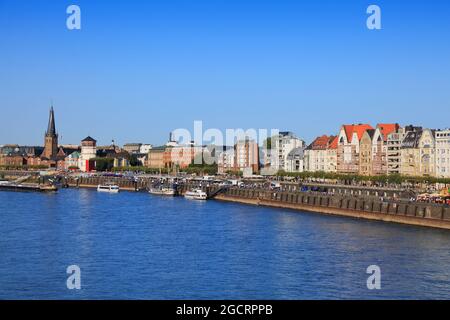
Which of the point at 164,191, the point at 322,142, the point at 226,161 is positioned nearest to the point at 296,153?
the point at 322,142

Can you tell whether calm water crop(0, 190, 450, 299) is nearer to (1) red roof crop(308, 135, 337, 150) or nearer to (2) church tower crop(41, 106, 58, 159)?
(1) red roof crop(308, 135, 337, 150)

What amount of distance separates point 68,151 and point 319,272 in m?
174

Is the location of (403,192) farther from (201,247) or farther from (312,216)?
(201,247)

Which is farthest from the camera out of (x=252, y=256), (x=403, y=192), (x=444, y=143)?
(x=444, y=143)

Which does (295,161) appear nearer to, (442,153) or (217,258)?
(442,153)

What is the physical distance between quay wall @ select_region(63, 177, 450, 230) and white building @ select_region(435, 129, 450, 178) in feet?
57.3

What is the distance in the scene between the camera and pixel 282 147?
13062 cm

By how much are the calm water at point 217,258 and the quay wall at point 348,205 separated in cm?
174

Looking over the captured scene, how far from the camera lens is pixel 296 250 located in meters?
37.3

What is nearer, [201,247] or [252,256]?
[252,256]

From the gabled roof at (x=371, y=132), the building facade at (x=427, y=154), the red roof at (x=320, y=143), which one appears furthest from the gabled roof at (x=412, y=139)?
the red roof at (x=320, y=143)

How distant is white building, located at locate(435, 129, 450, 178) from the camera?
81.1 m

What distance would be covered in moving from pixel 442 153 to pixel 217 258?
5283 cm
